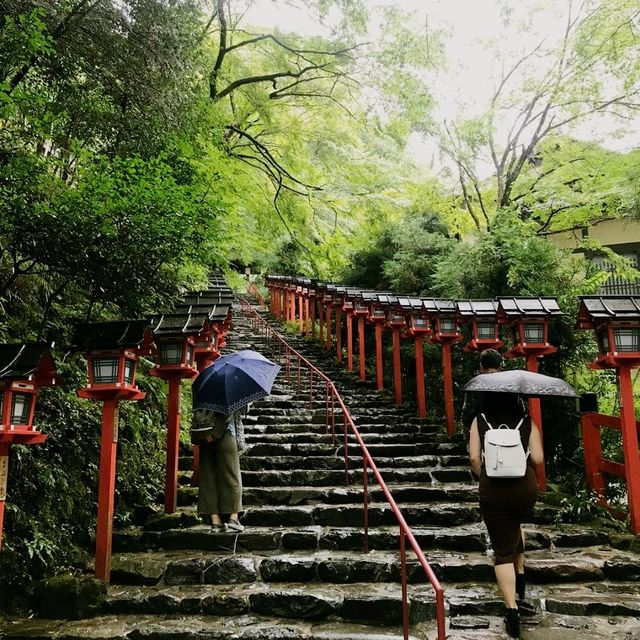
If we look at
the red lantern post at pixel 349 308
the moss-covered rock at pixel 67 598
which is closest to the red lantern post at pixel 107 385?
the moss-covered rock at pixel 67 598

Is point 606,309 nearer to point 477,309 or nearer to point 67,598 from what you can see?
point 477,309

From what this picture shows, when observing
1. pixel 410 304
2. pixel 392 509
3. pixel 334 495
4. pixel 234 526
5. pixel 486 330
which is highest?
pixel 410 304

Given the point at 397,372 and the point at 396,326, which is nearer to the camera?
the point at 397,372

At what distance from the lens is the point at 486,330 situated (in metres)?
9.29

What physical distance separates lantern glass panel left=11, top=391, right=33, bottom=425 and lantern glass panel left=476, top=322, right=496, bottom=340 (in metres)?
7.17

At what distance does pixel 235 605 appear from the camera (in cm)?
484

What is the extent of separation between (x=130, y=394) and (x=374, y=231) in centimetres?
1021

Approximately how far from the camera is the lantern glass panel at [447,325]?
33.6ft

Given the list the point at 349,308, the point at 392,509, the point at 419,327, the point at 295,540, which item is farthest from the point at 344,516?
the point at 349,308

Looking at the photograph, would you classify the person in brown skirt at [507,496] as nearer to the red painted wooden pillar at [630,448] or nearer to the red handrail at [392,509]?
the red handrail at [392,509]

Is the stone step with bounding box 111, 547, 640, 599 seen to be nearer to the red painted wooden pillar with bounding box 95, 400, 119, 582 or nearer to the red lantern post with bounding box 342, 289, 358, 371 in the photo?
the red painted wooden pillar with bounding box 95, 400, 119, 582

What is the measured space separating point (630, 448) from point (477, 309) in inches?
138

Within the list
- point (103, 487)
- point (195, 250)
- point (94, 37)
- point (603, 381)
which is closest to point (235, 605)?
point (103, 487)

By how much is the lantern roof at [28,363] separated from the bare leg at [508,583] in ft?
13.1
